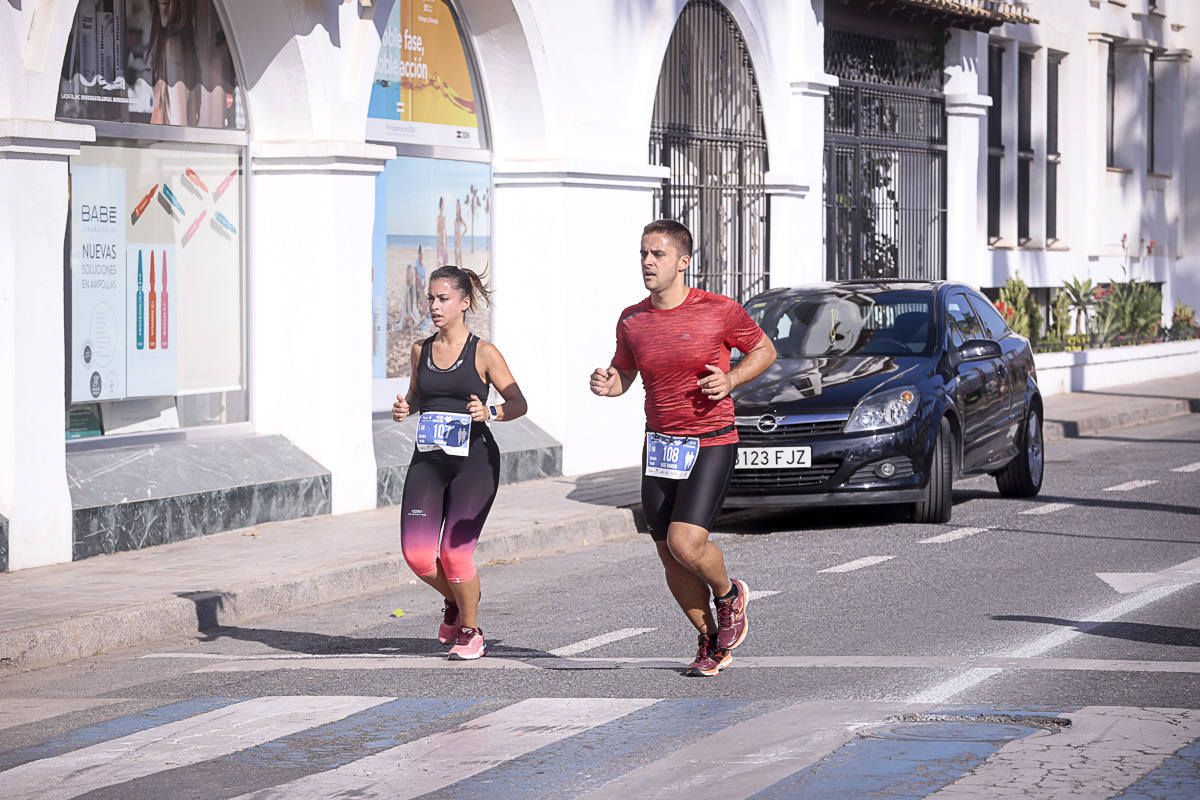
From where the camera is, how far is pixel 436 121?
15.2 meters

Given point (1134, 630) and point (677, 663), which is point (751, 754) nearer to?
point (677, 663)

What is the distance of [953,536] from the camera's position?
1218 centimetres

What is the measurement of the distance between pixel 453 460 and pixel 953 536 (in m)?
4.89

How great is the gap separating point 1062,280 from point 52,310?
21038 mm

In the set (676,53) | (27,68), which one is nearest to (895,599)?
(27,68)

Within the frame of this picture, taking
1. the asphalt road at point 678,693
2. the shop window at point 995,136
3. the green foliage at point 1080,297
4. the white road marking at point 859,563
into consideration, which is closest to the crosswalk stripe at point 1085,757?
the asphalt road at point 678,693

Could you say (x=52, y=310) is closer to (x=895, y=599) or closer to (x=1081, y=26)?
(x=895, y=599)

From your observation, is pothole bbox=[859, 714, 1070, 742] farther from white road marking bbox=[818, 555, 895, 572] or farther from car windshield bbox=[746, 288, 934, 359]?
car windshield bbox=[746, 288, 934, 359]

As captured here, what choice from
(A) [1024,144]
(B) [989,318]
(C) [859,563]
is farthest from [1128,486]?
(A) [1024,144]

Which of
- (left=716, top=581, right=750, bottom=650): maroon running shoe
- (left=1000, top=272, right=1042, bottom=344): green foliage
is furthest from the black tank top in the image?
(left=1000, top=272, right=1042, bottom=344): green foliage

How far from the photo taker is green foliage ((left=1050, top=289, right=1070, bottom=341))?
26750mm

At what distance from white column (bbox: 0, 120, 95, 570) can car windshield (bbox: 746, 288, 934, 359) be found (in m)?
5.11

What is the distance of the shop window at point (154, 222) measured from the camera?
12.0 m

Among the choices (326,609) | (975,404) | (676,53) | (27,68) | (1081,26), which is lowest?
(326,609)
